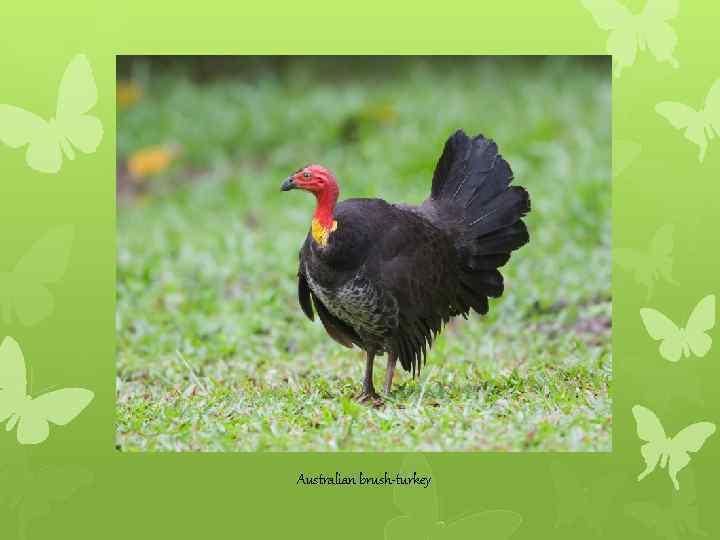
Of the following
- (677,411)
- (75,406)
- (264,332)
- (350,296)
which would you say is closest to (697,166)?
(677,411)

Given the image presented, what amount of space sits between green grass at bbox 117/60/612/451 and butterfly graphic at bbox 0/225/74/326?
0.76m

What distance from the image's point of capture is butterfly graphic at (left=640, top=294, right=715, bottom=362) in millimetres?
4367

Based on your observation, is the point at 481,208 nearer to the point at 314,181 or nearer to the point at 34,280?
the point at 314,181

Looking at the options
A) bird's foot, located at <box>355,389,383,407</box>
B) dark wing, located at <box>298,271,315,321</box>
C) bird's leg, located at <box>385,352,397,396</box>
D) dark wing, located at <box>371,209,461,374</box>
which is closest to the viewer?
dark wing, located at <box>371,209,461,374</box>

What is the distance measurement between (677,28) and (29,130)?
2860 mm

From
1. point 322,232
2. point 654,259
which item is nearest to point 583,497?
point 654,259

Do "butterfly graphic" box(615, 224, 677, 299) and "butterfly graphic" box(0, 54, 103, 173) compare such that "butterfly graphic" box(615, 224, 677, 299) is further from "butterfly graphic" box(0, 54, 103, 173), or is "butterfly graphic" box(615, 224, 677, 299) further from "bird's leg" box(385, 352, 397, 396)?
"butterfly graphic" box(0, 54, 103, 173)

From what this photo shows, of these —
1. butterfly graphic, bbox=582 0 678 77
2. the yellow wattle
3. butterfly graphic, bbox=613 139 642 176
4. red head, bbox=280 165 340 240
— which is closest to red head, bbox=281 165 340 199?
red head, bbox=280 165 340 240

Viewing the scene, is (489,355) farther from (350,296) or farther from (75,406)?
(75,406)

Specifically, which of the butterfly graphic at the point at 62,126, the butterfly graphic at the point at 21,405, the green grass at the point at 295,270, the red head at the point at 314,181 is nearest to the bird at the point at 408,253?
the red head at the point at 314,181

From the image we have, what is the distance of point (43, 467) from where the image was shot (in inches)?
171

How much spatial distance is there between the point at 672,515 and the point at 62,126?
3126mm

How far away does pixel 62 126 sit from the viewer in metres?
4.48

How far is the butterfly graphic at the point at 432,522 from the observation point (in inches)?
164
